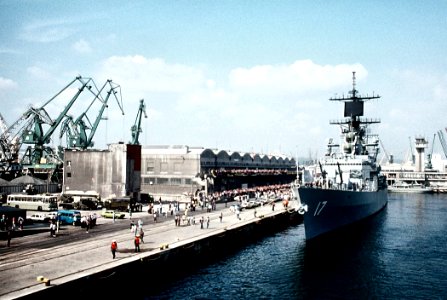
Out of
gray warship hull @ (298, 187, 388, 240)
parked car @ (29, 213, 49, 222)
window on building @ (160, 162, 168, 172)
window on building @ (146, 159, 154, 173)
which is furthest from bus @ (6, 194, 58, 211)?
→ window on building @ (146, 159, 154, 173)

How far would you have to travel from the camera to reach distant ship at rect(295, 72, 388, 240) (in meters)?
43.9

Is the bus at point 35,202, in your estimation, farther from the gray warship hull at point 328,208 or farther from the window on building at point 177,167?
the gray warship hull at point 328,208

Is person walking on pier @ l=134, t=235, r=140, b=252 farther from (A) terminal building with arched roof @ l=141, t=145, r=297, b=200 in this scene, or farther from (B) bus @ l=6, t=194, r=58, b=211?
(A) terminal building with arched roof @ l=141, t=145, r=297, b=200

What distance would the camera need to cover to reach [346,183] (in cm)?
6219

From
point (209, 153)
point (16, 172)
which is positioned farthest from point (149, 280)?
point (16, 172)

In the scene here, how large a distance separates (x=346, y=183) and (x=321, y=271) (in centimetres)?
3133

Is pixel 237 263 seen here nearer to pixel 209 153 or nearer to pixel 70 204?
pixel 70 204

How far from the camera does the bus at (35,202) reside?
52.6 m

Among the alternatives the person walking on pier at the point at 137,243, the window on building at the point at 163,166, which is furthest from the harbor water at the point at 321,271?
the window on building at the point at 163,166

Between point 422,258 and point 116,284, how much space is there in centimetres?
3011

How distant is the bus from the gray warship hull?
34539mm

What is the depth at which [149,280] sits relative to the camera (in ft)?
94.3

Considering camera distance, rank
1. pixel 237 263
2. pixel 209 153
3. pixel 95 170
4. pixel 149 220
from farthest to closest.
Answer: pixel 209 153 → pixel 95 170 → pixel 149 220 → pixel 237 263

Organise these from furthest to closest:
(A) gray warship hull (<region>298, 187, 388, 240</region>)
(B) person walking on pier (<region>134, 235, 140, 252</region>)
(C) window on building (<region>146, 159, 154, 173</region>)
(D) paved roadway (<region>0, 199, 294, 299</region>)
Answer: (C) window on building (<region>146, 159, 154, 173</region>)
(A) gray warship hull (<region>298, 187, 388, 240</region>)
(B) person walking on pier (<region>134, 235, 140, 252</region>)
(D) paved roadway (<region>0, 199, 294, 299</region>)
